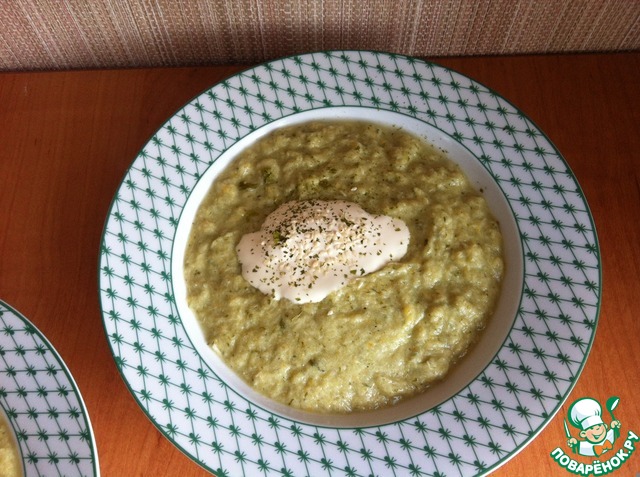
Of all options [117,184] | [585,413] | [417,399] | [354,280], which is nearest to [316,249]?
[354,280]

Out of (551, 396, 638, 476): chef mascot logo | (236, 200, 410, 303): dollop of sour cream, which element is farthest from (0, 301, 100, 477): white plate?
(551, 396, 638, 476): chef mascot logo

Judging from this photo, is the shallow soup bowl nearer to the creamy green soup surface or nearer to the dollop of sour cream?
the dollop of sour cream

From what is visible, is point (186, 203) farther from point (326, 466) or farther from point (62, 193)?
point (326, 466)

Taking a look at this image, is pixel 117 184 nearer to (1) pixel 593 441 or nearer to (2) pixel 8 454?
(2) pixel 8 454

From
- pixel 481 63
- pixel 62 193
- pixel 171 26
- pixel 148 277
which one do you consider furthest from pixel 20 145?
pixel 481 63

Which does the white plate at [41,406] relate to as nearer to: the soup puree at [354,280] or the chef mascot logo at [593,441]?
the soup puree at [354,280]
